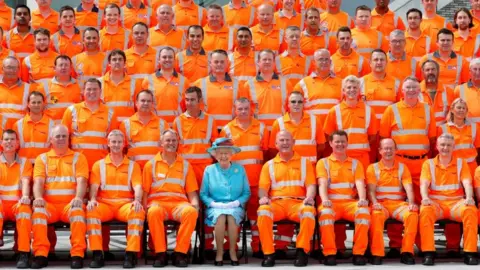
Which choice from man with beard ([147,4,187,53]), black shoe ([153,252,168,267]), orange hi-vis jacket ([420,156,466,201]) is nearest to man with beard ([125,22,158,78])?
man with beard ([147,4,187,53])

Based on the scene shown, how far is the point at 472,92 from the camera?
12312 mm

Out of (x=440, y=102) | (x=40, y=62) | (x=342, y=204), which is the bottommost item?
(x=342, y=204)

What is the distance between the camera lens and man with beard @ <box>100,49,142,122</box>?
12.0 meters

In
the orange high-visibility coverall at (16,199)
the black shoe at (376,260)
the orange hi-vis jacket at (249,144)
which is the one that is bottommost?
the black shoe at (376,260)

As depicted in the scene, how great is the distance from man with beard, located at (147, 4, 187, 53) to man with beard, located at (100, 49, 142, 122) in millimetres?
1377

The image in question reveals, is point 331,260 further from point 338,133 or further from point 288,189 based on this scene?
point 338,133

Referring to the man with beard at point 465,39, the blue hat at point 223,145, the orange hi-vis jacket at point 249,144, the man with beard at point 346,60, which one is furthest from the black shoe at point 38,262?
the man with beard at point 465,39

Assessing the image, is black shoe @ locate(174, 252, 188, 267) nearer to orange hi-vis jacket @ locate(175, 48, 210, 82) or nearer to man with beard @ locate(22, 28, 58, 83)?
orange hi-vis jacket @ locate(175, 48, 210, 82)

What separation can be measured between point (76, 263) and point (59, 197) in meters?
0.77

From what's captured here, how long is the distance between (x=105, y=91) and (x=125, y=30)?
5.74 ft

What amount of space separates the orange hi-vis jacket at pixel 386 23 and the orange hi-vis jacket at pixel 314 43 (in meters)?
0.91

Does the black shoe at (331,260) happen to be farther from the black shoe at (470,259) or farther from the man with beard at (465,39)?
the man with beard at (465,39)

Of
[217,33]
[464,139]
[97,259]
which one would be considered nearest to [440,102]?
[464,139]

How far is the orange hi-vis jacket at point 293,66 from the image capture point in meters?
12.9
